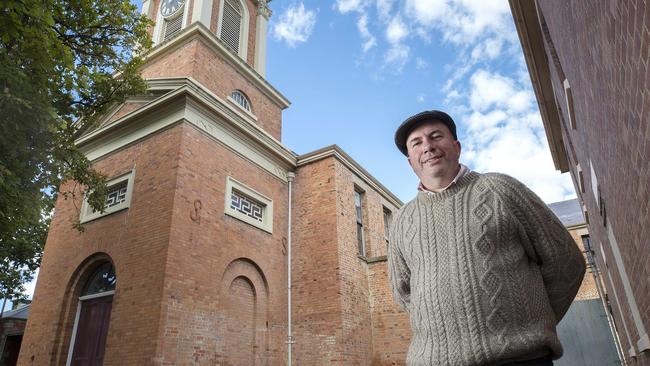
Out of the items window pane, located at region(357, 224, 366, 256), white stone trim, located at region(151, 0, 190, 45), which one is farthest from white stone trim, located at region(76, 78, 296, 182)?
white stone trim, located at region(151, 0, 190, 45)

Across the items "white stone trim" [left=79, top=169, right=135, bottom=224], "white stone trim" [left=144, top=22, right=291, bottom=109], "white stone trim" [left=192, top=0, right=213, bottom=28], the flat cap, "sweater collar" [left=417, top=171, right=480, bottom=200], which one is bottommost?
"sweater collar" [left=417, top=171, right=480, bottom=200]

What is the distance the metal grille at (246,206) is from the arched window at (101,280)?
11.1ft

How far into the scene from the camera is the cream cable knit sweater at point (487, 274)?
62.4 inches

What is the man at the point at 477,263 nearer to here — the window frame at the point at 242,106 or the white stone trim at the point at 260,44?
the window frame at the point at 242,106

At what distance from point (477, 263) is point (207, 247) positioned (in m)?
8.83

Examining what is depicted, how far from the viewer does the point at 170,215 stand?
906 centimetres

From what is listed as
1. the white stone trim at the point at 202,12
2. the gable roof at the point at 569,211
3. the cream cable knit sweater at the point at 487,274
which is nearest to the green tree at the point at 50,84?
the white stone trim at the point at 202,12

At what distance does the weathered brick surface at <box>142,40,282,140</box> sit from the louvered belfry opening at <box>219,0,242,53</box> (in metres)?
2.04

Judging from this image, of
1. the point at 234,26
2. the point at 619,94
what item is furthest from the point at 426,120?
the point at 234,26

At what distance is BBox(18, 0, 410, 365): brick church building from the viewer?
890 cm

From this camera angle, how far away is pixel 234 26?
1634 cm

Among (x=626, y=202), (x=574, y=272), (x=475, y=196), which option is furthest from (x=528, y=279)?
(x=626, y=202)

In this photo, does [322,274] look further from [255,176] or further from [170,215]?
[170,215]

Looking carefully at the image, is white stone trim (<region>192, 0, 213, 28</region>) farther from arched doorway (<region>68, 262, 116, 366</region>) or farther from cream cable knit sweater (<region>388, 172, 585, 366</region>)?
cream cable knit sweater (<region>388, 172, 585, 366</region>)
